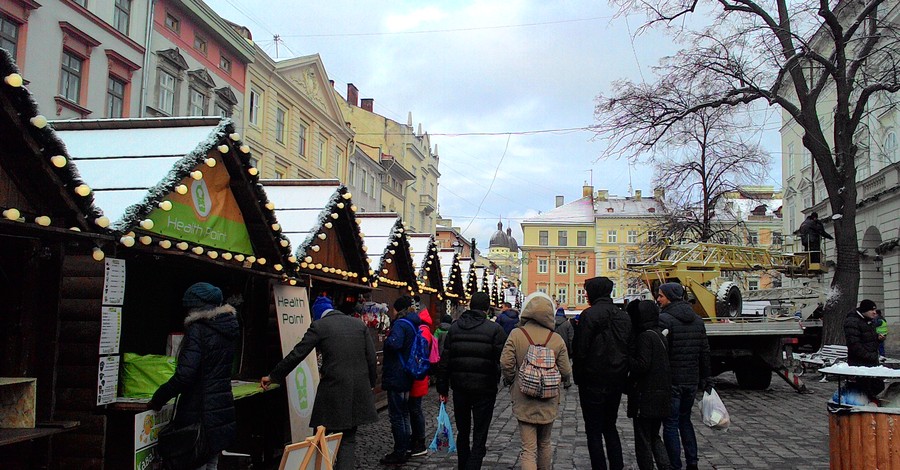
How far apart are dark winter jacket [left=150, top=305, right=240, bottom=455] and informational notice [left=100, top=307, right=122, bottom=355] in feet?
1.80

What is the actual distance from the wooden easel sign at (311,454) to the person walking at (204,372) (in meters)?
0.67

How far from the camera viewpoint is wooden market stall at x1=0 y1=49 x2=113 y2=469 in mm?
4594

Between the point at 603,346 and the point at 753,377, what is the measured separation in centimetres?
1086

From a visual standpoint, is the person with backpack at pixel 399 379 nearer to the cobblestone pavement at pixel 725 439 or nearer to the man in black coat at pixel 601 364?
the cobblestone pavement at pixel 725 439

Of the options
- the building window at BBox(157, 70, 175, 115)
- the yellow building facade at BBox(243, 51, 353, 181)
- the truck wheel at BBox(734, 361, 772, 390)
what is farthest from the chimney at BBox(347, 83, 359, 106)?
the truck wheel at BBox(734, 361, 772, 390)

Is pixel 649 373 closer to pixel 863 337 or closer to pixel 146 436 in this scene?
pixel 146 436

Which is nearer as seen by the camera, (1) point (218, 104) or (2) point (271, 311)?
(2) point (271, 311)

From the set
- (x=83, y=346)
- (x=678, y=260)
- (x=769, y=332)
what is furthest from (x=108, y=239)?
(x=678, y=260)

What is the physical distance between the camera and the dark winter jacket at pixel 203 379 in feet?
16.8

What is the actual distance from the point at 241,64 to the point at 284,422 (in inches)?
934

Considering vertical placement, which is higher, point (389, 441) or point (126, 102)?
point (126, 102)

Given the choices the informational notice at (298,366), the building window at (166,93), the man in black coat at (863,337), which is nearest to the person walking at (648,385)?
the informational notice at (298,366)

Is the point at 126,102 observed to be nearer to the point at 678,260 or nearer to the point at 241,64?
the point at 241,64

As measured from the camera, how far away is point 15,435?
4.53m
